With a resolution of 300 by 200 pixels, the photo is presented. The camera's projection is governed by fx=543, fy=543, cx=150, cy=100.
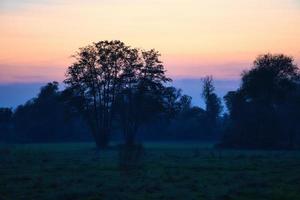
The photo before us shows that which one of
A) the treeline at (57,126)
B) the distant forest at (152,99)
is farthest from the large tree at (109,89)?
the treeline at (57,126)

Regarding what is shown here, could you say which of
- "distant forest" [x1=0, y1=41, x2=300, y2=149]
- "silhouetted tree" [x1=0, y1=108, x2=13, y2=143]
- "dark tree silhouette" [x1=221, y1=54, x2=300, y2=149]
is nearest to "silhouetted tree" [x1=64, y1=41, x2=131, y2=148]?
"distant forest" [x1=0, y1=41, x2=300, y2=149]

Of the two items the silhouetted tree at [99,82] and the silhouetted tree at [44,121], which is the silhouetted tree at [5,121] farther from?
the silhouetted tree at [99,82]

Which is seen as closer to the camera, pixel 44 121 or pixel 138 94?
pixel 138 94

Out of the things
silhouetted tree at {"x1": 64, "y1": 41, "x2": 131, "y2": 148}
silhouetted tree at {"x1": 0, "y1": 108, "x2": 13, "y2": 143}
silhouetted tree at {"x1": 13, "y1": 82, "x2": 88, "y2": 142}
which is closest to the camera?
silhouetted tree at {"x1": 64, "y1": 41, "x2": 131, "y2": 148}

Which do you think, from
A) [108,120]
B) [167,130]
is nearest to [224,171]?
[108,120]

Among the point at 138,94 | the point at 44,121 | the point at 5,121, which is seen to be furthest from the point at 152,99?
the point at 5,121

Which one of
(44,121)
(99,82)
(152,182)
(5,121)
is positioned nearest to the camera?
(152,182)

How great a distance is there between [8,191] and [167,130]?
107m

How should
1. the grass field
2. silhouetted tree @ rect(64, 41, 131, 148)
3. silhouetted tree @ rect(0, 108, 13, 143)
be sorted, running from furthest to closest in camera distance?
silhouetted tree @ rect(0, 108, 13, 143) → silhouetted tree @ rect(64, 41, 131, 148) → the grass field

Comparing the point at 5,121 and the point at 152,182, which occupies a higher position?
the point at 5,121

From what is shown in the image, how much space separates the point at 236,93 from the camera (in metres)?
88.1

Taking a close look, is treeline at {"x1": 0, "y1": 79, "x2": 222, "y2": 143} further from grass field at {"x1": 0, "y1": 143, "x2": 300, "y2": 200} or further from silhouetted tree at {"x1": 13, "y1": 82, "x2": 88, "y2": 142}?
grass field at {"x1": 0, "y1": 143, "x2": 300, "y2": 200}

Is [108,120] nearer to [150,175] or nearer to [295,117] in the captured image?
[295,117]

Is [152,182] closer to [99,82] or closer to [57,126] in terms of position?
[99,82]
